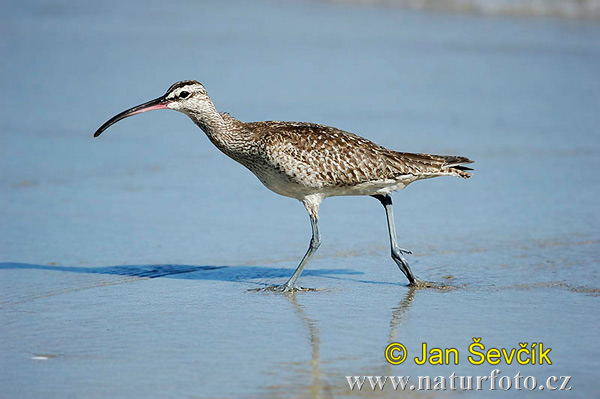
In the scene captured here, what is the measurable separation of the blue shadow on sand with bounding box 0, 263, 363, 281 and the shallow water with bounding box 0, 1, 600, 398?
0.03 meters

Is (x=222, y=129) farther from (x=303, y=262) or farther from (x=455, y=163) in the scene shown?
(x=455, y=163)

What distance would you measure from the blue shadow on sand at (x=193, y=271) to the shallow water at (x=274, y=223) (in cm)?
3

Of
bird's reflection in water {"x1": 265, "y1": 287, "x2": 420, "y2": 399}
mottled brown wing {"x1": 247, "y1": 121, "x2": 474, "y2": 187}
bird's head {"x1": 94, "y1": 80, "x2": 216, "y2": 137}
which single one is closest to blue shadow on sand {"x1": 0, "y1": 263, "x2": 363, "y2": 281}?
mottled brown wing {"x1": 247, "y1": 121, "x2": 474, "y2": 187}

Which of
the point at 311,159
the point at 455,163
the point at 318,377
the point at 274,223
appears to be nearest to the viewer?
the point at 318,377

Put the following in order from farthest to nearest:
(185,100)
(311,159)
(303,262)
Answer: (185,100), (311,159), (303,262)

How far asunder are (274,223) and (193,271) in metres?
1.76

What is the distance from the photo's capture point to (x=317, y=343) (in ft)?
21.9

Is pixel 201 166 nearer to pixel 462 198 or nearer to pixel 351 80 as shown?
pixel 462 198

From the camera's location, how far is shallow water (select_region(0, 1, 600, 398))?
6434 millimetres

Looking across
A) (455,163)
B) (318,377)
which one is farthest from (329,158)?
(318,377)

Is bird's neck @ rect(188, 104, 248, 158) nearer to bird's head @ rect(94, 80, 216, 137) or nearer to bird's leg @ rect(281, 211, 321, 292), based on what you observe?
bird's head @ rect(94, 80, 216, 137)

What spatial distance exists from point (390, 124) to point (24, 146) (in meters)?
5.13


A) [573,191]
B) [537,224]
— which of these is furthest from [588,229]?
[573,191]

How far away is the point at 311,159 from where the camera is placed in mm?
8438
